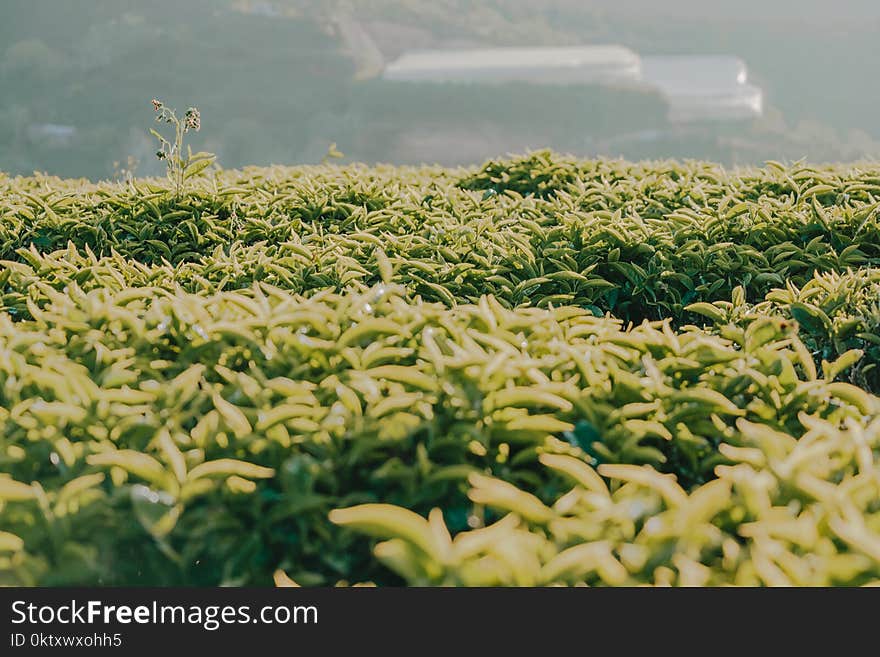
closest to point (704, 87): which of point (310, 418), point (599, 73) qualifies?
point (599, 73)

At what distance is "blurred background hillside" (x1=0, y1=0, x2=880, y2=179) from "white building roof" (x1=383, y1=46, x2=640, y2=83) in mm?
662

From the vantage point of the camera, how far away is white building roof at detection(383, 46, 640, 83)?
66.6m

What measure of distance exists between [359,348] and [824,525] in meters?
1.39

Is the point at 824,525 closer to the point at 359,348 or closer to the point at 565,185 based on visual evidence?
the point at 359,348

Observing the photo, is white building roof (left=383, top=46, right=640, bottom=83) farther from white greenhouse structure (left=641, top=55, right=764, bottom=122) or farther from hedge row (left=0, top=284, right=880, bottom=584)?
hedge row (left=0, top=284, right=880, bottom=584)

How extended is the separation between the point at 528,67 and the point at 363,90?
42.8 ft

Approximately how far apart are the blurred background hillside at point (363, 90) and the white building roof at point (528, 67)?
2.17ft

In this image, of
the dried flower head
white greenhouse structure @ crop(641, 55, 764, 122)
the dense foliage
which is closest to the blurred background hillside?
white greenhouse structure @ crop(641, 55, 764, 122)

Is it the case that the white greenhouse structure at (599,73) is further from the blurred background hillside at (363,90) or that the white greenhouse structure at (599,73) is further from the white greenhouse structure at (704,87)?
the blurred background hillside at (363,90)

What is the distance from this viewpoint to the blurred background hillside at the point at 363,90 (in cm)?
6184

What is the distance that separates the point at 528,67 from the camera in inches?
2685

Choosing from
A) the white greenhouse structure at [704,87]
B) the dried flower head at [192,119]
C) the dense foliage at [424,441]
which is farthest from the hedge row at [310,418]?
the white greenhouse structure at [704,87]

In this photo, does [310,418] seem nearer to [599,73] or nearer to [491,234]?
[491,234]

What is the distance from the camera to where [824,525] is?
6.73 feet
